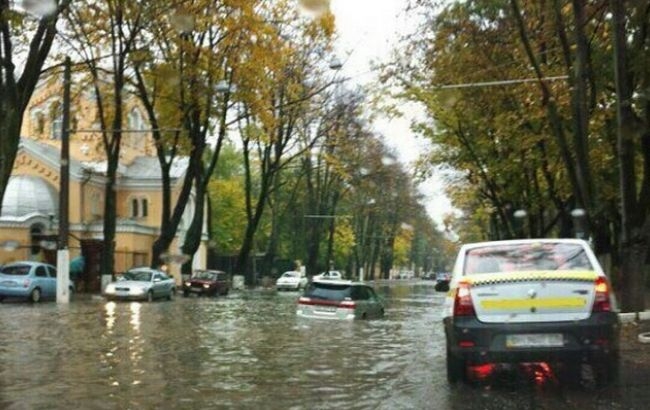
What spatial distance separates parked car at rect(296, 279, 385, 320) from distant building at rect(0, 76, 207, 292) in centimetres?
1830

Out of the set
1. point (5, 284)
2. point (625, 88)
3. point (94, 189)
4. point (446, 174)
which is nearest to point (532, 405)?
point (625, 88)

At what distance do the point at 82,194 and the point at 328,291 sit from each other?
37161mm

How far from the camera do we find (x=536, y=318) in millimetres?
9047

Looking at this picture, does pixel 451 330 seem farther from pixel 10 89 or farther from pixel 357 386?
pixel 10 89

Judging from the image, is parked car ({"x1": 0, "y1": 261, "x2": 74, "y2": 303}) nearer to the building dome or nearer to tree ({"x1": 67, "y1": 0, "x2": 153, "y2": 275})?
tree ({"x1": 67, "y1": 0, "x2": 153, "y2": 275})

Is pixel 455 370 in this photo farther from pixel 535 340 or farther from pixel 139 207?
pixel 139 207

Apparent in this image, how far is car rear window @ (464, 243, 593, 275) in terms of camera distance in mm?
9461

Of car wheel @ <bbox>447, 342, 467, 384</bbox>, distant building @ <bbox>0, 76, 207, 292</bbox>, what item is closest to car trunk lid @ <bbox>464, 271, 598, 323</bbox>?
car wheel @ <bbox>447, 342, 467, 384</bbox>

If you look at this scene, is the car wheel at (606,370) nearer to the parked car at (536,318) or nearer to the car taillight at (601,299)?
the parked car at (536,318)

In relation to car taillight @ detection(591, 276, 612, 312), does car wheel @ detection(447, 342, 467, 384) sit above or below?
below

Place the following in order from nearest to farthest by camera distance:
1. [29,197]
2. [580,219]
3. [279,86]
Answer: [580,219] → [279,86] → [29,197]

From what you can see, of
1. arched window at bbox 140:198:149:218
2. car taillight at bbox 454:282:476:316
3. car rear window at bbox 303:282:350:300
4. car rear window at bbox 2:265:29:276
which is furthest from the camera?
arched window at bbox 140:198:149:218

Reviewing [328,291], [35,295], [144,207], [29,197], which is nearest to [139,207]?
[144,207]

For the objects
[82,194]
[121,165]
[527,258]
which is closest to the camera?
[527,258]
